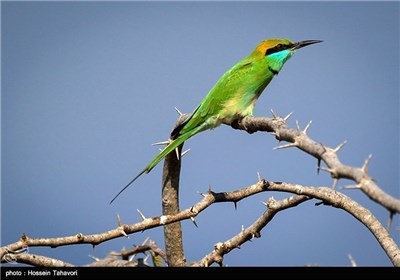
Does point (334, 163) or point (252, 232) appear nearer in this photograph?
point (334, 163)

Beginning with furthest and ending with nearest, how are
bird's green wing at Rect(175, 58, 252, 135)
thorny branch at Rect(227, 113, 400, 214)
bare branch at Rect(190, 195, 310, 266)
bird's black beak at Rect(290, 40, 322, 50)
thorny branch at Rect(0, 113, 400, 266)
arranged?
1. bird's black beak at Rect(290, 40, 322, 50)
2. bird's green wing at Rect(175, 58, 252, 135)
3. bare branch at Rect(190, 195, 310, 266)
4. thorny branch at Rect(0, 113, 400, 266)
5. thorny branch at Rect(227, 113, 400, 214)

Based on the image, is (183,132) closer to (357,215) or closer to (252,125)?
(252,125)

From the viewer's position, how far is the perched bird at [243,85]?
4.94m

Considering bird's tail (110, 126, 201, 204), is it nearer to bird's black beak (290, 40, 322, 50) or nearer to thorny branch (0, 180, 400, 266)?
thorny branch (0, 180, 400, 266)

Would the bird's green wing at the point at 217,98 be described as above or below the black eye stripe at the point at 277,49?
below

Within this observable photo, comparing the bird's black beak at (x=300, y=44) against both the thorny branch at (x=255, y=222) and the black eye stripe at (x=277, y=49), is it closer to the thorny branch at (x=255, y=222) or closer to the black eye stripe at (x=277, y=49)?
the black eye stripe at (x=277, y=49)

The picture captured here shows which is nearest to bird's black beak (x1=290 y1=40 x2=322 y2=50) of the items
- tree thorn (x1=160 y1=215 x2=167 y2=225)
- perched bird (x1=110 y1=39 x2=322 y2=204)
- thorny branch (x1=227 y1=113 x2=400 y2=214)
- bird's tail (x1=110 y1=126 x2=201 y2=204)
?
perched bird (x1=110 y1=39 x2=322 y2=204)

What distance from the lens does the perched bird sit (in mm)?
4941

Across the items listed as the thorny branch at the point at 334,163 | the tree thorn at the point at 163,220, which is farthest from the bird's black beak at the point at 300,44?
the tree thorn at the point at 163,220

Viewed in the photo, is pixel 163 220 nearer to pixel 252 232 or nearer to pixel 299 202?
pixel 252 232

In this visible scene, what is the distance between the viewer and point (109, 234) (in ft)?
10.6

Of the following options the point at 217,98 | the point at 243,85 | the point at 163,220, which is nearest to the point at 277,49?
the point at 243,85

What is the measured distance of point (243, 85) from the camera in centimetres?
518
